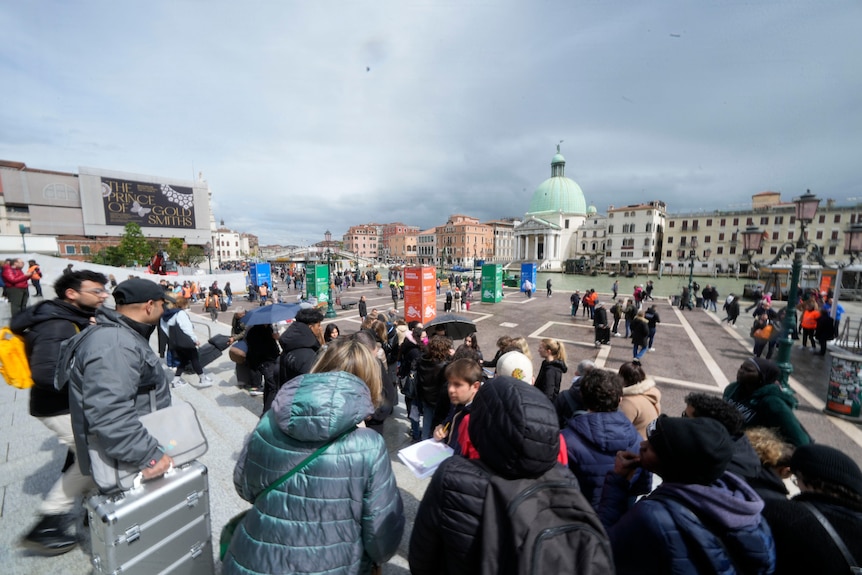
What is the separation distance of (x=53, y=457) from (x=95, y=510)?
8.99ft

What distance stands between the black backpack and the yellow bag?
121 inches

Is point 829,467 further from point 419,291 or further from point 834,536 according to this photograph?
point 419,291

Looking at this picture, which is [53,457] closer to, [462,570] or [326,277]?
[462,570]

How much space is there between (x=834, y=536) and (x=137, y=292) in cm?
383

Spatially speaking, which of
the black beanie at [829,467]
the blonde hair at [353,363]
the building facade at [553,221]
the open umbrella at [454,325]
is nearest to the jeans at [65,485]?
the blonde hair at [353,363]

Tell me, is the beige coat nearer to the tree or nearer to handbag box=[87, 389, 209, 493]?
handbag box=[87, 389, 209, 493]

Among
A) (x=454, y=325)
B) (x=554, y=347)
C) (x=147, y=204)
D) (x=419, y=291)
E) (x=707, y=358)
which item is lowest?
(x=707, y=358)

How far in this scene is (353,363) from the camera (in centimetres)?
208

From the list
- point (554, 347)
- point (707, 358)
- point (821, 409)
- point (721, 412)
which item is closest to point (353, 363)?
point (721, 412)

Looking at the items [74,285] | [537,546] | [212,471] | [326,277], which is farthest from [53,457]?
[326,277]

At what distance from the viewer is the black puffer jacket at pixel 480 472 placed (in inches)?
45.5

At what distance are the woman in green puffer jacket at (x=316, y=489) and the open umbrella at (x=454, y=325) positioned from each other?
4964mm

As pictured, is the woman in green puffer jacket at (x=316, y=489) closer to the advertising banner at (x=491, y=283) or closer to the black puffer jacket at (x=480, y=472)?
the black puffer jacket at (x=480, y=472)

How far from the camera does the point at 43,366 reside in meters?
2.24
